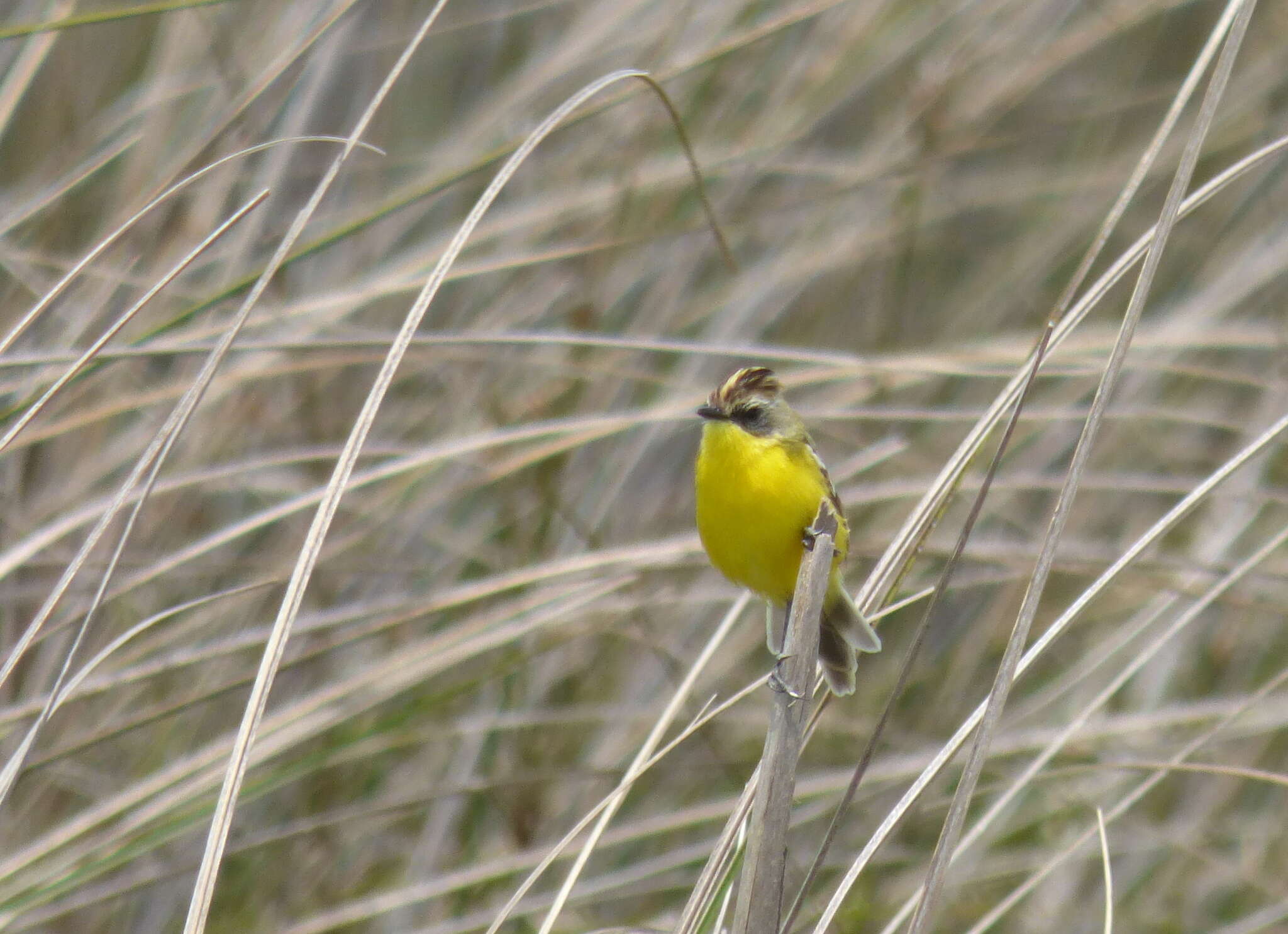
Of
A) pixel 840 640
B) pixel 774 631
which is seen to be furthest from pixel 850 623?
pixel 774 631

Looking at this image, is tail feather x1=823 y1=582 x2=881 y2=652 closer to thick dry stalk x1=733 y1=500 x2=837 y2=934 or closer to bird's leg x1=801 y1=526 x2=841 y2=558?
bird's leg x1=801 y1=526 x2=841 y2=558

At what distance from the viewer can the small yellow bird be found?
286cm

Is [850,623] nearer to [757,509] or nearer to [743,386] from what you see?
[757,509]

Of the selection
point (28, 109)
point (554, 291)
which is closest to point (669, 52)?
point (554, 291)

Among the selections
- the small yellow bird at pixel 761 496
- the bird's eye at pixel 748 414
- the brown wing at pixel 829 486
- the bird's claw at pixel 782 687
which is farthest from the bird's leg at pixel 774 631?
the bird's claw at pixel 782 687

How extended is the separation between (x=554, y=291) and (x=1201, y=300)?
196 centimetres

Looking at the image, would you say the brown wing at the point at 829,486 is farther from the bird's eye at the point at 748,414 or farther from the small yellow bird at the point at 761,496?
the bird's eye at the point at 748,414

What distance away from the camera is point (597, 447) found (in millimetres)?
4090

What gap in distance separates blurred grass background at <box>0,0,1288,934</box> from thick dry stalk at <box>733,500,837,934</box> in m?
0.97

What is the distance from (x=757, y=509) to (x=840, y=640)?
334 mm

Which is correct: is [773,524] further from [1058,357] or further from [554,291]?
[554,291]

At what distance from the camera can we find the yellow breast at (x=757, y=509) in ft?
9.37

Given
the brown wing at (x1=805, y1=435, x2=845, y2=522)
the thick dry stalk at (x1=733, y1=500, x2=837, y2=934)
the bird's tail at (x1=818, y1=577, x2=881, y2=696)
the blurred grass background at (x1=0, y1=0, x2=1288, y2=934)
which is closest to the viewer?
the thick dry stalk at (x1=733, y1=500, x2=837, y2=934)

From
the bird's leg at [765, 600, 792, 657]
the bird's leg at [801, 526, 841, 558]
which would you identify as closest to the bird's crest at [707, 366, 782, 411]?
the bird's leg at [801, 526, 841, 558]
